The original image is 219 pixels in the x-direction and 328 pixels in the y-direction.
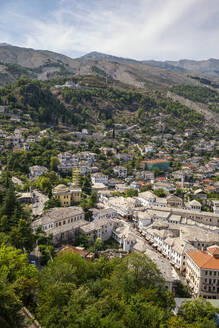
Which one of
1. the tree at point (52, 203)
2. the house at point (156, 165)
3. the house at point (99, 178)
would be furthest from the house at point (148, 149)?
the tree at point (52, 203)

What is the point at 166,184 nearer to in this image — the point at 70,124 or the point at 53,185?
the point at 53,185

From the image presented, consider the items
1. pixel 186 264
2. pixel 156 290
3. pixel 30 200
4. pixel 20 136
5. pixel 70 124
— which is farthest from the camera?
pixel 70 124

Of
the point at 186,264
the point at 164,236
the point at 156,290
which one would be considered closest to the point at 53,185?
the point at 164,236

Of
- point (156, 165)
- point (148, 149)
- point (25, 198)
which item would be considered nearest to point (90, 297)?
point (25, 198)

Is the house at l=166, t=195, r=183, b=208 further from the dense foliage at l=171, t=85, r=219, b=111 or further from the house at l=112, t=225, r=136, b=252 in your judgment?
the dense foliage at l=171, t=85, r=219, b=111

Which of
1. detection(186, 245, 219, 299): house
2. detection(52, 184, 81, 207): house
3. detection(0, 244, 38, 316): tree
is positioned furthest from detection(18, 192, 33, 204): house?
detection(186, 245, 219, 299): house

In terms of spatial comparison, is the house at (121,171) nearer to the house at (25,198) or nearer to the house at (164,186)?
the house at (164,186)
